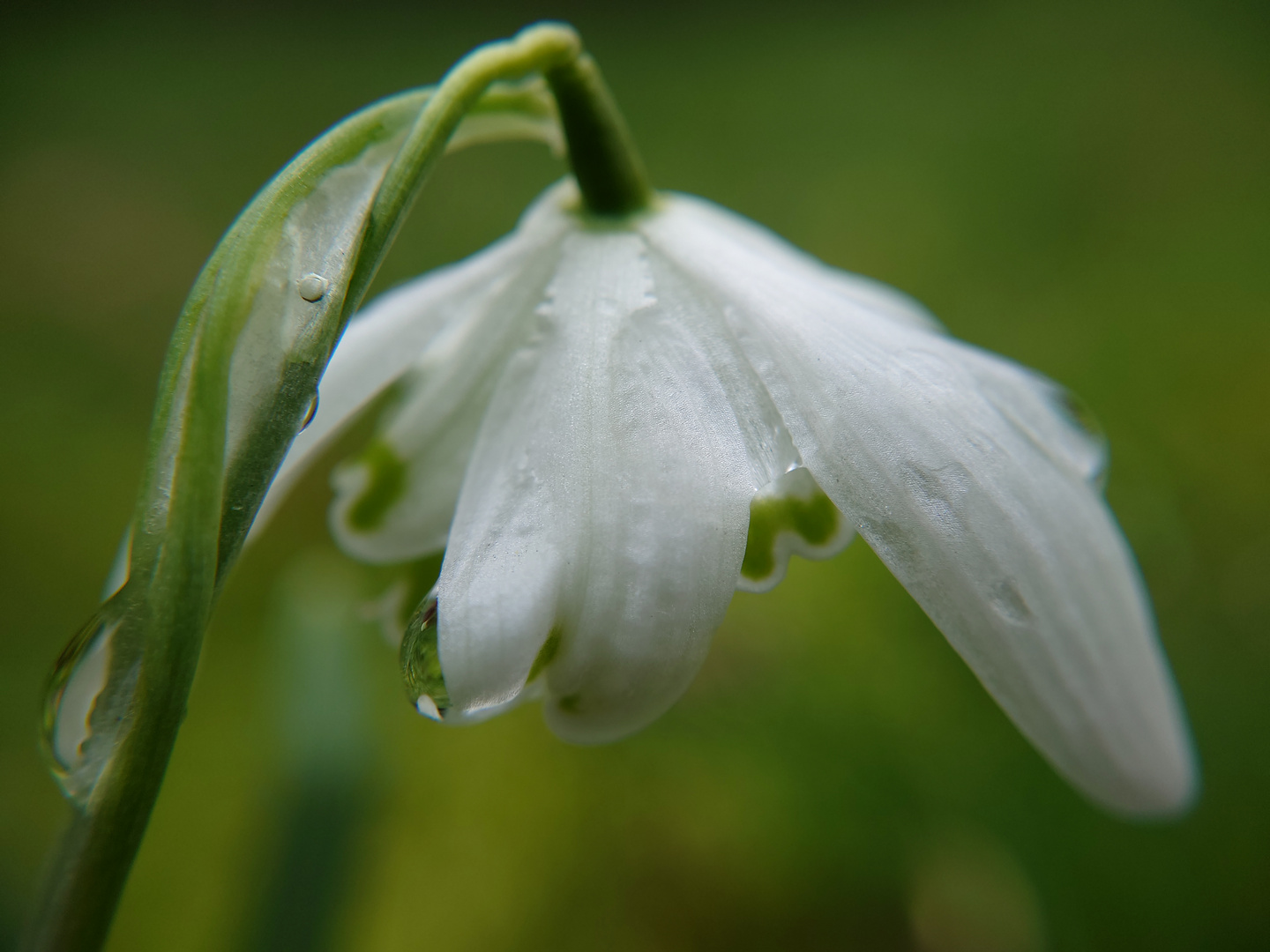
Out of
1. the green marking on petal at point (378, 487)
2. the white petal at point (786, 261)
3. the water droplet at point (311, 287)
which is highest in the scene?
the water droplet at point (311, 287)

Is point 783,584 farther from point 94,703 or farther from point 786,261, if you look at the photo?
point 94,703

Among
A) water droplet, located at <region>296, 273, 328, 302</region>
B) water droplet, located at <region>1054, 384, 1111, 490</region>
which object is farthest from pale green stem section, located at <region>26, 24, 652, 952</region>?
water droplet, located at <region>1054, 384, 1111, 490</region>

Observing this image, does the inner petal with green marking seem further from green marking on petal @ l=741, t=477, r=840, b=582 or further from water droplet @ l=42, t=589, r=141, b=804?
water droplet @ l=42, t=589, r=141, b=804

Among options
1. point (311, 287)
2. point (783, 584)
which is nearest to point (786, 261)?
point (311, 287)

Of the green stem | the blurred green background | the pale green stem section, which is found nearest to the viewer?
the pale green stem section

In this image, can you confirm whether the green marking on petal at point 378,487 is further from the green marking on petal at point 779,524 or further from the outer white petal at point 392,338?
the green marking on petal at point 779,524

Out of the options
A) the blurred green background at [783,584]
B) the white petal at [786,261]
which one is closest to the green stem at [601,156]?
the white petal at [786,261]

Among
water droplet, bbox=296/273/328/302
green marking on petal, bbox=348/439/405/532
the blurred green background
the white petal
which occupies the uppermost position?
water droplet, bbox=296/273/328/302
